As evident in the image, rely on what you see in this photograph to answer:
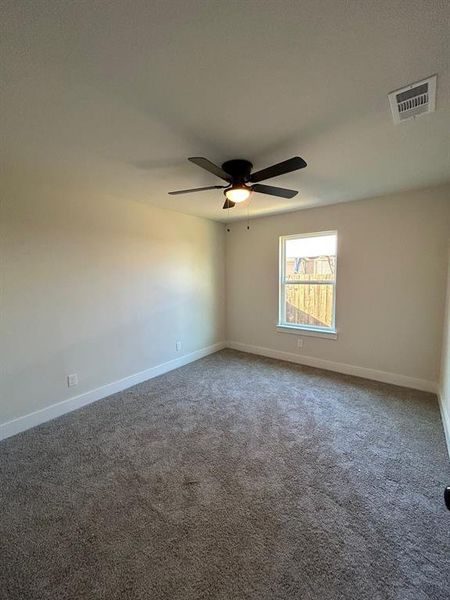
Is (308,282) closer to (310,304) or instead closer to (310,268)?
(310,268)

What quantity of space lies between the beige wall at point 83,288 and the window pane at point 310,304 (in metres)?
1.59

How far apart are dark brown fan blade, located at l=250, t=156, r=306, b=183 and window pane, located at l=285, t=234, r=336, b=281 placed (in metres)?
2.12

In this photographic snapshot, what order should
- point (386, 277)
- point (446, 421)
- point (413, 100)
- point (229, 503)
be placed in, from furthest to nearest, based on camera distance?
point (386, 277)
point (446, 421)
point (229, 503)
point (413, 100)

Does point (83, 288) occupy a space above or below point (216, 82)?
below

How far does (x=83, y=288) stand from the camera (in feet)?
9.25

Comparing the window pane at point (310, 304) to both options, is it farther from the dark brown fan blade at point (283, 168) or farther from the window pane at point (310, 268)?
the dark brown fan blade at point (283, 168)

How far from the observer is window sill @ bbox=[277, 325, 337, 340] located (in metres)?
3.71

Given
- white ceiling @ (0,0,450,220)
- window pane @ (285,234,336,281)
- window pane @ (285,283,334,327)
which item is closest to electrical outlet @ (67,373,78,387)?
white ceiling @ (0,0,450,220)

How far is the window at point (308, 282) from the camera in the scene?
12.3 ft

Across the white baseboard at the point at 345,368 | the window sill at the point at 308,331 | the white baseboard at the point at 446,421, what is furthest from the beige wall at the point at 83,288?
the white baseboard at the point at 446,421

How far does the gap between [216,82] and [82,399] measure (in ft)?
9.99

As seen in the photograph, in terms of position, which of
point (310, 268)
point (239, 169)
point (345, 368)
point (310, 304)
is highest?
point (239, 169)

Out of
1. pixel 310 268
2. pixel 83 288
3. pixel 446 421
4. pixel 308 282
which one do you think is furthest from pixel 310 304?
pixel 83 288

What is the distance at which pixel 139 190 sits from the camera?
9.32 feet
